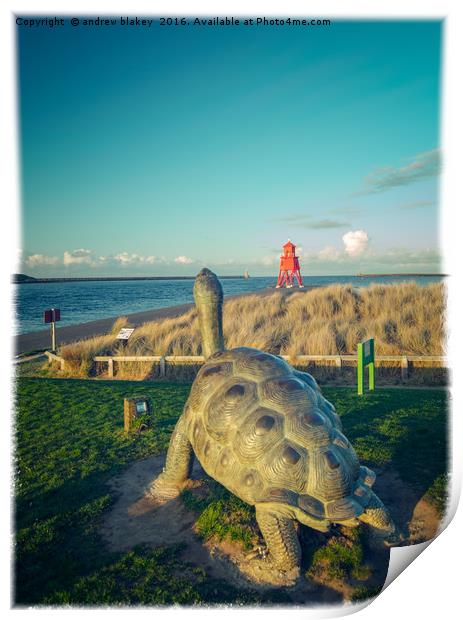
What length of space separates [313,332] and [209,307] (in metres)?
8.74

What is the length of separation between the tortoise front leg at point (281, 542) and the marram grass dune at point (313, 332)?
24.9ft

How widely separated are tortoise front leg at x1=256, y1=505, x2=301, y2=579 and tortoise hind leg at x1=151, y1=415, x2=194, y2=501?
155cm

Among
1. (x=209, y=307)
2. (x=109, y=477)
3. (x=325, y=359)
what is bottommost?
(x=109, y=477)

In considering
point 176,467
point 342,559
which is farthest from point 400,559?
point 176,467

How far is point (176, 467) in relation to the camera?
4.82 m

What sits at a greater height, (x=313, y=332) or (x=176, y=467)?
(x=313, y=332)

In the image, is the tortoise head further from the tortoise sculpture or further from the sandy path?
the sandy path

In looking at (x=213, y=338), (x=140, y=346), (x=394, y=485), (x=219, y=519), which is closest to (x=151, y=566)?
(x=219, y=519)

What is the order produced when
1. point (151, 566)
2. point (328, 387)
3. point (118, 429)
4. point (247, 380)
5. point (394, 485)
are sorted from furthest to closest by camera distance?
point (328, 387) → point (118, 429) → point (394, 485) → point (247, 380) → point (151, 566)

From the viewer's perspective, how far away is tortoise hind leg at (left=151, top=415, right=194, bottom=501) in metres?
4.75

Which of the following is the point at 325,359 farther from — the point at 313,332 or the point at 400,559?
the point at 400,559

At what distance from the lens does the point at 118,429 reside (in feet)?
23.0

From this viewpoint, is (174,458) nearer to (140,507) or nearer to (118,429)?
(140,507)

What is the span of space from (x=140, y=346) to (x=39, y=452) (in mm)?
7375
